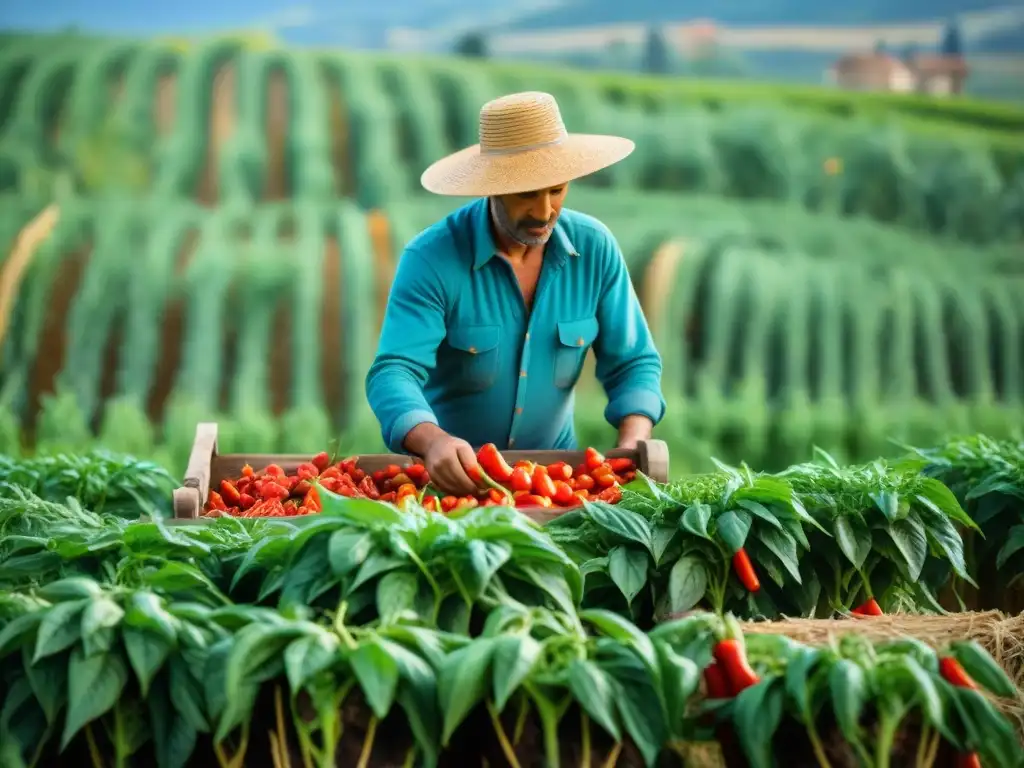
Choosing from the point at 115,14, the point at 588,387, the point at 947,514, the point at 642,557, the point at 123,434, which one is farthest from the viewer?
the point at 115,14

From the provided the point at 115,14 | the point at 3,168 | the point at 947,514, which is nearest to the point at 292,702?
the point at 947,514

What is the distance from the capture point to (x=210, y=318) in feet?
21.9

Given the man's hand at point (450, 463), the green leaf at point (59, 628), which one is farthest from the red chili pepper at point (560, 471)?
the green leaf at point (59, 628)

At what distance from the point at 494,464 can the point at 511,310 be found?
549 millimetres

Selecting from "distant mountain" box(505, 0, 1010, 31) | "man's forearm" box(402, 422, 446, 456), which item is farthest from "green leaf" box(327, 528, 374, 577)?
"distant mountain" box(505, 0, 1010, 31)

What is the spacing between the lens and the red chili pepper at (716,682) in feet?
8.01

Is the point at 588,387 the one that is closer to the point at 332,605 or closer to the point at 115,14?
the point at 115,14

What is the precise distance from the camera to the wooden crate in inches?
138

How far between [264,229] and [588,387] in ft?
5.24

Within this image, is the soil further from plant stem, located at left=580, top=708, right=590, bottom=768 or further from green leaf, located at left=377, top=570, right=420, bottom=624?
green leaf, located at left=377, top=570, right=420, bottom=624

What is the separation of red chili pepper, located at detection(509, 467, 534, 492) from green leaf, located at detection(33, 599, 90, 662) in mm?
1228


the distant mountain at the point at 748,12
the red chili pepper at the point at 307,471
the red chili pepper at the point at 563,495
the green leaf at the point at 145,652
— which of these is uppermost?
the distant mountain at the point at 748,12

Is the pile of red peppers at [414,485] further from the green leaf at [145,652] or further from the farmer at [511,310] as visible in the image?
the green leaf at [145,652]

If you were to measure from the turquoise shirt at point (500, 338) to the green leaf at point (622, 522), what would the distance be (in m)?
0.69
